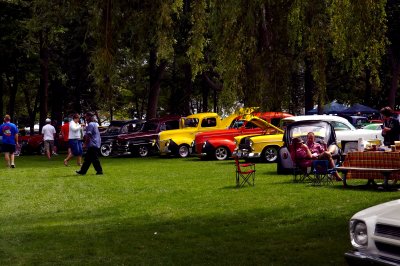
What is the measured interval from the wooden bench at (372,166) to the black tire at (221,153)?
1229 cm

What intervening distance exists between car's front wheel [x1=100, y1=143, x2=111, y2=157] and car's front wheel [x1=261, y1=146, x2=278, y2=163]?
11225 mm

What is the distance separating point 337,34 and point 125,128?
1007 inches

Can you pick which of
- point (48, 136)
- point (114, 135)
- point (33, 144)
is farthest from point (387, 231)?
point (33, 144)

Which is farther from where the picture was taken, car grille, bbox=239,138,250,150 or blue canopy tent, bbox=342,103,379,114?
blue canopy tent, bbox=342,103,379,114

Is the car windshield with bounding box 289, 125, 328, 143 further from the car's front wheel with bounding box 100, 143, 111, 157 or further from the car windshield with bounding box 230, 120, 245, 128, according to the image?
the car's front wheel with bounding box 100, 143, 111, 157

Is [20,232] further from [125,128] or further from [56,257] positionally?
[125,128]

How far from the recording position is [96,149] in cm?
1977

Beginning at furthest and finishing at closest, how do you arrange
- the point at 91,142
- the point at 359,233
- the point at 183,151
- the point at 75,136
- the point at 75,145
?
1. the point at 183,151
2. the point at 75,145
3. the point at 75,136
4. the point at 91,142
5. the point at 359,233

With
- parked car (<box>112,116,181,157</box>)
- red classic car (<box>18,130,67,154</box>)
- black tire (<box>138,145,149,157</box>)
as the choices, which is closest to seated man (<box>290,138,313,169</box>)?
parked car (<box>112,116,181,157</box>)

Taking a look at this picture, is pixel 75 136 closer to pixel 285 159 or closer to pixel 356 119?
pixel 285 159

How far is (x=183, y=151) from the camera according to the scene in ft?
99.8

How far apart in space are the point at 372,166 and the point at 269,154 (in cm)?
1002

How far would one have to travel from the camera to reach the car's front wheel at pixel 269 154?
81.1ft

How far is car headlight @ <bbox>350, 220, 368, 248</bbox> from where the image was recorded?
19.1 ft
